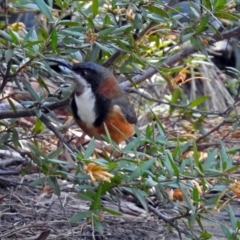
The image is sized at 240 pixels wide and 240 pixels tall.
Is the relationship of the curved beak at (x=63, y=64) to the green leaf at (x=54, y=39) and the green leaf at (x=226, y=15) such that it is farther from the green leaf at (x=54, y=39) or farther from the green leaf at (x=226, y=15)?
the green leaf at (x=226, y=15)

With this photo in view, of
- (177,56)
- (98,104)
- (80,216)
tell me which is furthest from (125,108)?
(80,216)

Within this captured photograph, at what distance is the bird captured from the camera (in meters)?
3.38

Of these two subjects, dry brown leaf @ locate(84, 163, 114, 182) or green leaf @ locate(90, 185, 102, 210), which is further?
green leaf @ locate(90, 185, 102, 210)

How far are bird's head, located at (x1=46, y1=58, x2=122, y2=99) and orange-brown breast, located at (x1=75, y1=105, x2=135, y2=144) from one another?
11cm

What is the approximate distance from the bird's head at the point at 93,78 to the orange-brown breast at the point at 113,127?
11 centimetres

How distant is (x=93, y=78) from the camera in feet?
11.3

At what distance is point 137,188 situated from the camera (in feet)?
8.21

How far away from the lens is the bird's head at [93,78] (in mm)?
3270

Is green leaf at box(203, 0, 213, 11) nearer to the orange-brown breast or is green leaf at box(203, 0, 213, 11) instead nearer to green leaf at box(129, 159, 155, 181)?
green leaf at box(129, 159, 155, 181)

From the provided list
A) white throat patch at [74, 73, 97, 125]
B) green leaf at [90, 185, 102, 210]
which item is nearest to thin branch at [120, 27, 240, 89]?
white throat patch at [74, 73, 97, 125]

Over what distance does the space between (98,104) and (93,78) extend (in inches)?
5.8

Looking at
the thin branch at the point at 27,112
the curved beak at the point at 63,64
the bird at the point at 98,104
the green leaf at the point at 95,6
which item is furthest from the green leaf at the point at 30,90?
the green leaf at the point at 95,6

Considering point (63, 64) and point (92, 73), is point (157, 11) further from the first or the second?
point (92, 73)

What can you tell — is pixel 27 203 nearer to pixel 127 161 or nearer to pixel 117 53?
pixel 117 53
